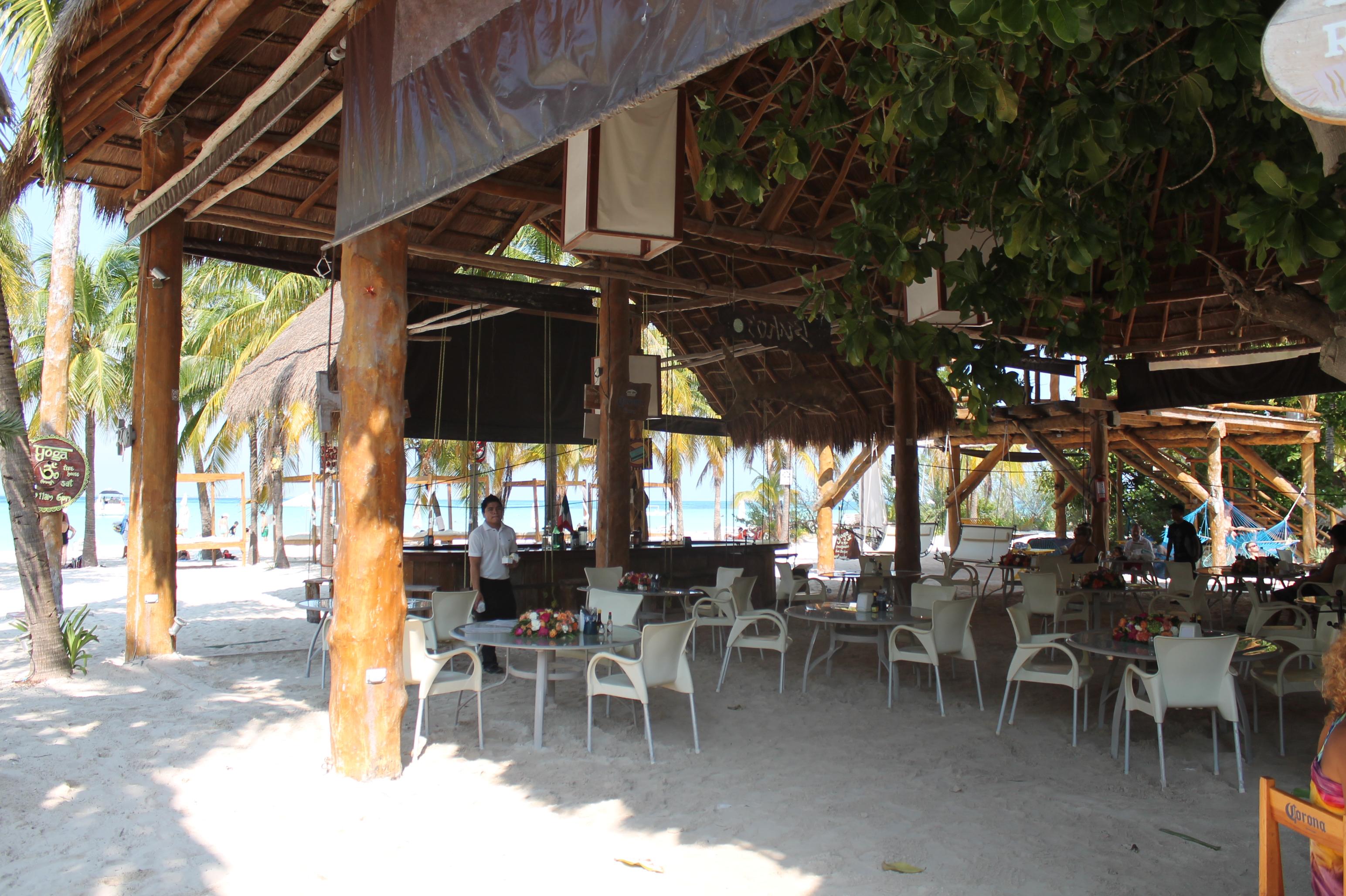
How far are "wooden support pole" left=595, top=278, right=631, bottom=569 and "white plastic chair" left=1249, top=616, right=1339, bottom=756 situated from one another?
535 cm

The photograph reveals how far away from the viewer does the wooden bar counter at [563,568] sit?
966cm

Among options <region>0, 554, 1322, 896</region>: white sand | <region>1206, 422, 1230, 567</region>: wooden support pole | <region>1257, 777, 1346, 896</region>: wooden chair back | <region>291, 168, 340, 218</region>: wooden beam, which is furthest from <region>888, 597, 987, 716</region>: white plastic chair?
<region>1206, 422, 1230, 567</region>: wooden support pole

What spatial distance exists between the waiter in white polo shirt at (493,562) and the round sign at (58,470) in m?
3.38

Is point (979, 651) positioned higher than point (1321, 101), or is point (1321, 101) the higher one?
point (1321, 101)

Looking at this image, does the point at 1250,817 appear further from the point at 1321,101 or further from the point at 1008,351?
the point at 1321,101

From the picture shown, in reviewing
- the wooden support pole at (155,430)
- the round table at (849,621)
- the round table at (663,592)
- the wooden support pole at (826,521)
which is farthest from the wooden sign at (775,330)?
the wooden support pole at (826,521)

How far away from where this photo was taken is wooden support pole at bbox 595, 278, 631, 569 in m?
8.85

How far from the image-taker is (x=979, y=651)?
8.55m

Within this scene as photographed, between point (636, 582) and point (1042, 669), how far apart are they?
11.8 feet

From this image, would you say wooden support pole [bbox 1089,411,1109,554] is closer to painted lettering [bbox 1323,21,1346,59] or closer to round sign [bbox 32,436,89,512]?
round sign [bbox 32,436,89,512]

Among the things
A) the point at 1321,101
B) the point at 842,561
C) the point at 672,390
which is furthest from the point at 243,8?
the point at 672,390

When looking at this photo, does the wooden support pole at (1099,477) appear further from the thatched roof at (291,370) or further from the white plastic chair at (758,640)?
the thatched roof at (291,370)

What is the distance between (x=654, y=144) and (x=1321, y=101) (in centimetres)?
348

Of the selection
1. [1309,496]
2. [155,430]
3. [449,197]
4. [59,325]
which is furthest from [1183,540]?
[59,325]
